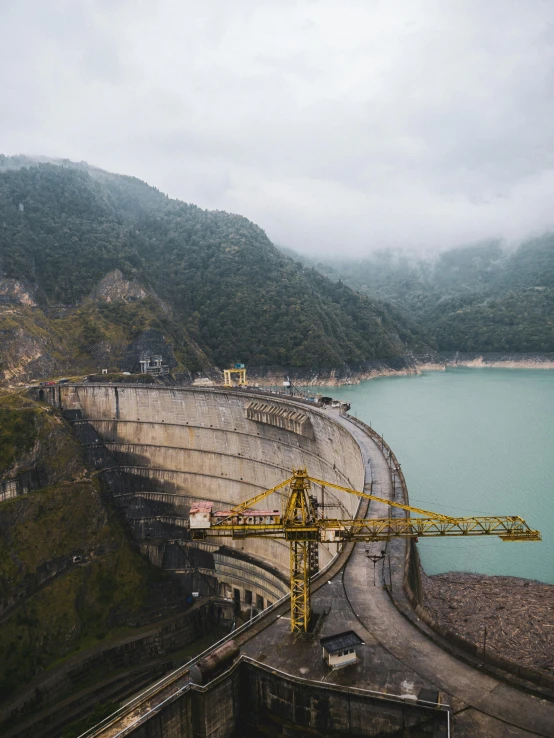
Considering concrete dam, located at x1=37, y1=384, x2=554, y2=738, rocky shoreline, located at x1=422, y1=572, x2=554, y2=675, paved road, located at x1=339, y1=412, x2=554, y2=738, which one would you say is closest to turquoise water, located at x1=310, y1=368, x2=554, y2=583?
rocky shoreline, located at x1=422, y1=572, x2=554, y2=675

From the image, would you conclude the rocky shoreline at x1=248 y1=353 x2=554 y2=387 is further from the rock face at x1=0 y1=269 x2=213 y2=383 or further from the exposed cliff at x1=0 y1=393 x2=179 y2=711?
the exposed cliff at x1=0 y1=393 x2=179 y2=711

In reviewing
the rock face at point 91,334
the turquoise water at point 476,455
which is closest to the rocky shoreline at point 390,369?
the turquoise water at point 476,455

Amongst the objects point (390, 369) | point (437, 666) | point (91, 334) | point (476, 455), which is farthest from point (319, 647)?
point (390, 369)

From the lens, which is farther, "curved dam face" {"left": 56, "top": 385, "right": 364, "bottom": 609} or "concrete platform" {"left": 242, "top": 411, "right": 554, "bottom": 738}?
"curved dam face" {"left": 56, "top": 385, "right": 364, "bottom": 609}

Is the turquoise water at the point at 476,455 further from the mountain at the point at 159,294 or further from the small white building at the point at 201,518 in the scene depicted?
the small white building at the point at 201,518

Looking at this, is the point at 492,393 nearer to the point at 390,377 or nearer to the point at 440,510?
the point at 390,377

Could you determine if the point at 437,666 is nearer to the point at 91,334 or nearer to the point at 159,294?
the point at 91,334
